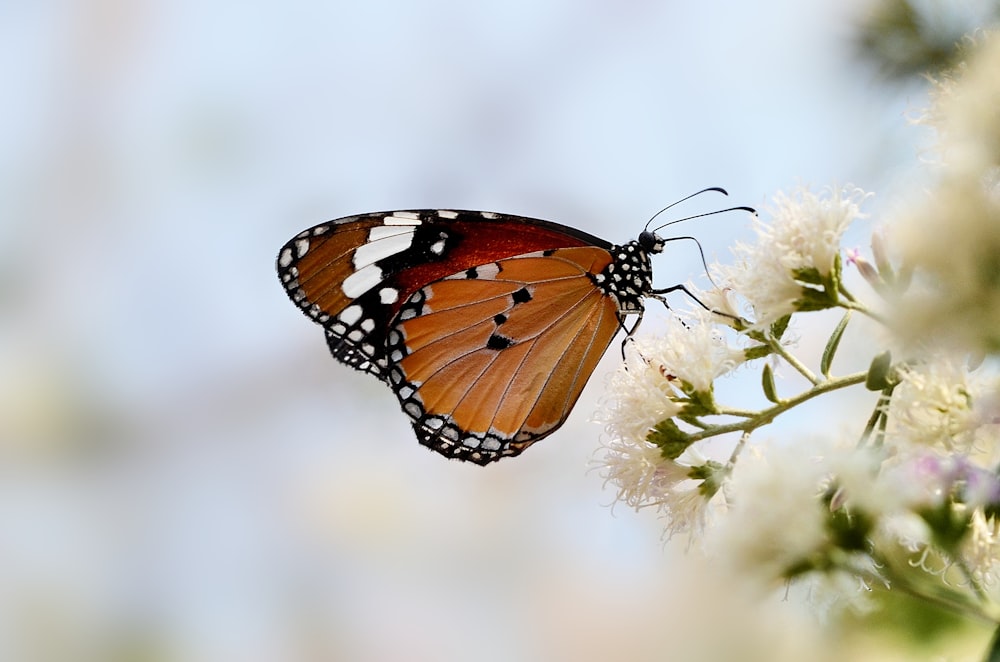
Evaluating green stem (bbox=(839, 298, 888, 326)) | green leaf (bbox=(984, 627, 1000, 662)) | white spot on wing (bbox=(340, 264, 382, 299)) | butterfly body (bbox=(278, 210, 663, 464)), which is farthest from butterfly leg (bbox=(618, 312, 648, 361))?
green leaf (bbox=(984, 627, 1000, 662))

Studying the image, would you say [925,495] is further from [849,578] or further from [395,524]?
[395,524]

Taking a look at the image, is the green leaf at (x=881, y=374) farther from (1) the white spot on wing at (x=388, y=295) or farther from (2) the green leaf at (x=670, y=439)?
(1) the white spot on wing at (x=388, y=295)

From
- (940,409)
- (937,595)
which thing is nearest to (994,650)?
(937,595)

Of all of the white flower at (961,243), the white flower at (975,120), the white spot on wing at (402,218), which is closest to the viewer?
the white flower at (961,243)

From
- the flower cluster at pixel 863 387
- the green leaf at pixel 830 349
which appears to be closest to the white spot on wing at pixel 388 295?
the flower cluster at pixel 863 387

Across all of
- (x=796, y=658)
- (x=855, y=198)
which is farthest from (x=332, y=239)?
(x=796, y=658)

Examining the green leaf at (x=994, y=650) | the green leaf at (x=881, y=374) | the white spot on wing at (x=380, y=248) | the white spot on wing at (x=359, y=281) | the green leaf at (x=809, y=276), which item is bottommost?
the green leaf at (x=994, y=650)

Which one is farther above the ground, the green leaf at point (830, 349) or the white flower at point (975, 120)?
the white flower at point (975, 120)

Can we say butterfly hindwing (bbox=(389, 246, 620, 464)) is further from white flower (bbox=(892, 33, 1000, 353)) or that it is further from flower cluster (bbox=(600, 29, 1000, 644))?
white flower (bbox=(892, 33, 1000, 353))
